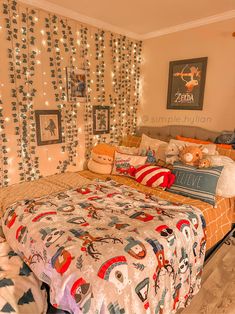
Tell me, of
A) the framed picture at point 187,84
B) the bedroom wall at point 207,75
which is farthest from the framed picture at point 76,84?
the framed picture at point 187,84

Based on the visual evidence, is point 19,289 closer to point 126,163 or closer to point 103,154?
point 126,163

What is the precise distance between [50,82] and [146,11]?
1.27 m

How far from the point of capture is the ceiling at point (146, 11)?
217 cm

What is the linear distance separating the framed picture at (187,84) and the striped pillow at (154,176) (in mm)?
1042

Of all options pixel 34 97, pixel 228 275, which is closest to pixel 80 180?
pixel 34 97

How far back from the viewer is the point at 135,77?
10.7 feet

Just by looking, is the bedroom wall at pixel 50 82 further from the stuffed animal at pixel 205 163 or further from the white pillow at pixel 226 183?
the white pillow at pixel 226 183

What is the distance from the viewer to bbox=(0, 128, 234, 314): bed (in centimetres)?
107

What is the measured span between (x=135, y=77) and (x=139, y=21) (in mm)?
755

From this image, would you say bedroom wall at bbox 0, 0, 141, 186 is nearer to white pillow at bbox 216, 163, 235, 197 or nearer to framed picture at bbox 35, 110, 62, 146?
framed picture at bbox 35, 110, 62, 146

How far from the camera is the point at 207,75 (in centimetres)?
261

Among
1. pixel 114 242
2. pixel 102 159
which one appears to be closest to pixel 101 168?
pixel 102 159

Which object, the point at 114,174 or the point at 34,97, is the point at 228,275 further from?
the point at 34,97

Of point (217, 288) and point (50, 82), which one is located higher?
point (50, 82)
